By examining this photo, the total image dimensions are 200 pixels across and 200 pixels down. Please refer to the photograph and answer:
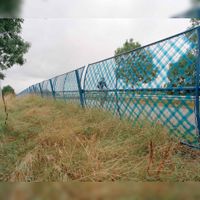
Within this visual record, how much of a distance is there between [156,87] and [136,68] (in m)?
0.77

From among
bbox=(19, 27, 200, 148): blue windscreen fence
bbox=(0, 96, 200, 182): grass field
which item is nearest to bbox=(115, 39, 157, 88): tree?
bbox=(19, 27, 200, 148): blue windscreen fence

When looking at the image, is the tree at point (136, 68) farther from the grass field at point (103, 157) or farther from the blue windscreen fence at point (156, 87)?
the grass field at point (103, 157)

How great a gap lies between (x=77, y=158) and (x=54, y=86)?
7916 millimetres

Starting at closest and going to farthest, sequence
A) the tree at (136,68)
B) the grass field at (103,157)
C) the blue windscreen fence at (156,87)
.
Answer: the grass field at (103,157) → the blue windscreen fence at (156,87) → the tree at (136,68)

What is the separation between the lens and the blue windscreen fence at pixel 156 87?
2.38 metres

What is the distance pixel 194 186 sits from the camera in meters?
0.99

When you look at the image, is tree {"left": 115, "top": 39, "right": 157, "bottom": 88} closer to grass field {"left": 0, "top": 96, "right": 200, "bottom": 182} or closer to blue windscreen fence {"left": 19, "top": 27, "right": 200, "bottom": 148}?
blue windscreen fence {"left": 19, "top": 27, "right": 200, "bottom": 148}

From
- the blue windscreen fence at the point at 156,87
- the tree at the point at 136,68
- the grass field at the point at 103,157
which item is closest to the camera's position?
the grass field at the point at 103,157

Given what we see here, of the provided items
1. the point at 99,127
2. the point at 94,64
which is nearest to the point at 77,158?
the point at 99,127

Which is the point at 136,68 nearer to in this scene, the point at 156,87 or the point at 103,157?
the point at 156,87

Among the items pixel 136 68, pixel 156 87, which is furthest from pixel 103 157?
pixel 136 68

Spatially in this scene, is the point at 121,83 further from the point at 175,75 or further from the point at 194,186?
the point at 194,186

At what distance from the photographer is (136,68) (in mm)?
3527

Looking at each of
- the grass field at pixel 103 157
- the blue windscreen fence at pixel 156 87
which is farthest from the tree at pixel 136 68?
the grass field at pixel 103 157
